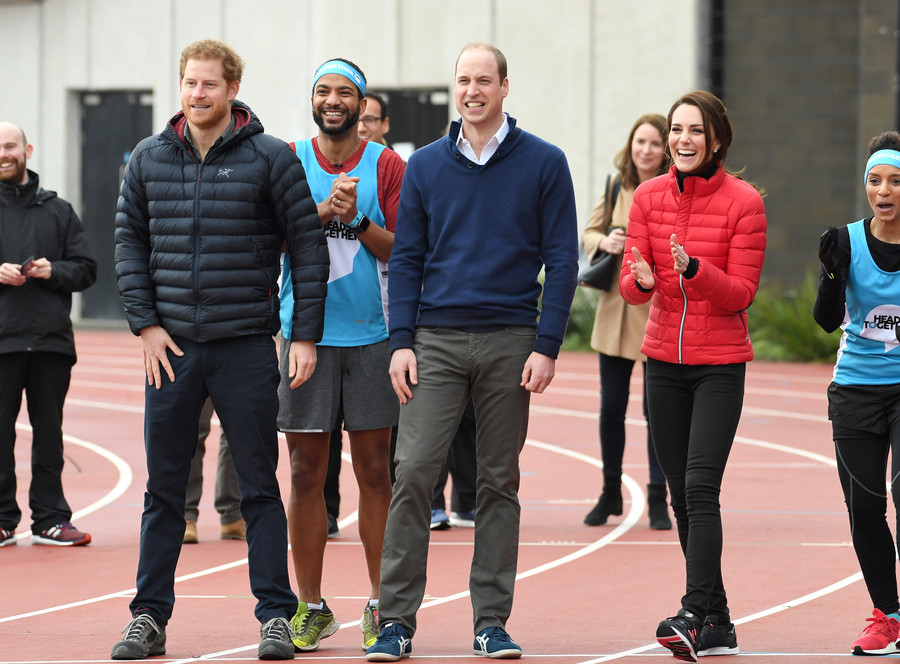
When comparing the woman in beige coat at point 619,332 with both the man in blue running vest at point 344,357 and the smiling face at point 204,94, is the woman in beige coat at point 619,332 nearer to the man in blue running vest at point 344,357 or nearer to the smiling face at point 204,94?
the man in blue running vest at point 344,357

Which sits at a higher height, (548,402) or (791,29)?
(791,29)

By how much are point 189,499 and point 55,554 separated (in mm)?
874

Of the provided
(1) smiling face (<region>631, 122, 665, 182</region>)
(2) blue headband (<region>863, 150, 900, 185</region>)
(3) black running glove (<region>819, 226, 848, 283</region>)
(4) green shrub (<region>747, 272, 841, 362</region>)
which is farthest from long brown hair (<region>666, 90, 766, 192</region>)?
(4) green shrub (<region>747, 272, 841, 362</region>)

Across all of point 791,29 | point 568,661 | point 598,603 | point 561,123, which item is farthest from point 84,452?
point 791,29

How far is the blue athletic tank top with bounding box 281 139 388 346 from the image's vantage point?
6.29 m

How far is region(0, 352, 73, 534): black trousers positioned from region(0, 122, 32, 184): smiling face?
1.10 meters

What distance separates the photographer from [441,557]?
851 centimetres

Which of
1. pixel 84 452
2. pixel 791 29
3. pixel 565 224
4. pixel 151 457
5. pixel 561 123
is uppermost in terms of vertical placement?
pixel 791 29

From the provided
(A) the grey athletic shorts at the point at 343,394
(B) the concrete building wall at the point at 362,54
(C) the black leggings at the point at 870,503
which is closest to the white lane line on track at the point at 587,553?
(C) the black leggings at the point at 870,503

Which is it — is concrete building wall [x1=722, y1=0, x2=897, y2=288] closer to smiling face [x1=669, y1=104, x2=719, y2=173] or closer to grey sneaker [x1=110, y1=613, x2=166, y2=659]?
smiling face [x1=669, y1=104, x2=719, y2=173]

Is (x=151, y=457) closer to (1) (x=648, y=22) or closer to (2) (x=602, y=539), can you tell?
(2) (x=602, y=539)

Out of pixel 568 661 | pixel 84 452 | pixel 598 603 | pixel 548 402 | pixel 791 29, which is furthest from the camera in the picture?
pixel 791 29

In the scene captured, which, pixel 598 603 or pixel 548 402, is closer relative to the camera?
pixel 598 603

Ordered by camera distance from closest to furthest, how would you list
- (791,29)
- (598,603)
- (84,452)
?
(598,603) < (84,452) < (791,29)
